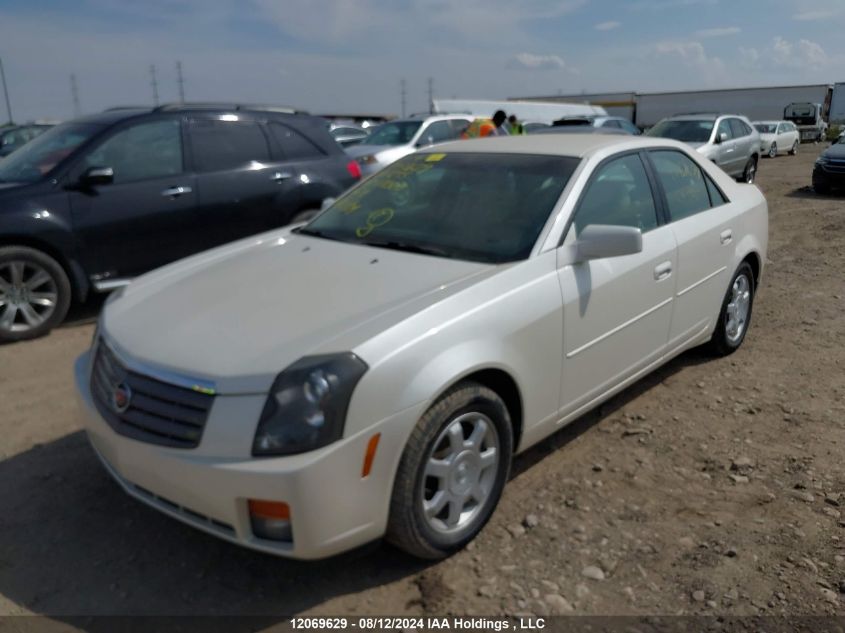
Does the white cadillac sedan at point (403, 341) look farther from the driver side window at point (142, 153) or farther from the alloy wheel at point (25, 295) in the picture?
the driver side window at point (142, 153)

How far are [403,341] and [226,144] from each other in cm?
473

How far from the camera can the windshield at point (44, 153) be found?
584 centimetres

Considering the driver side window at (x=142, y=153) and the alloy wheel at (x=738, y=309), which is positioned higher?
the driver side window at (x=142, y=153)

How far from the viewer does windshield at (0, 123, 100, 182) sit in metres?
5.84

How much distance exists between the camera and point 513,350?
2.91 metres

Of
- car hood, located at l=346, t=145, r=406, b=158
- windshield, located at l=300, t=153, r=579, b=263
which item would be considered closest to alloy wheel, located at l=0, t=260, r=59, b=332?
windshield, located at l=300, t=153, r=579, b=263

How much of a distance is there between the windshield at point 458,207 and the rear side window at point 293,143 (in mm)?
3094

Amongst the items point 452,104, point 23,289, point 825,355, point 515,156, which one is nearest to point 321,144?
point 23,289

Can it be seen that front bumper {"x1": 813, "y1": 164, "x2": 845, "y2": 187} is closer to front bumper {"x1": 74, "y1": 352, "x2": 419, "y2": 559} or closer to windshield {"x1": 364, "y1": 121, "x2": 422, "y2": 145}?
windshield {"x1": 364, "y1": 121, "x2": 422, "y2": 145}

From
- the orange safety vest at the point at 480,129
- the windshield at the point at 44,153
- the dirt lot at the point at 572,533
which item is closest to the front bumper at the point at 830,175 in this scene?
the orange safety vest at the point at 480,129

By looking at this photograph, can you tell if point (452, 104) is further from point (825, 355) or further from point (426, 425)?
point (426, 425)

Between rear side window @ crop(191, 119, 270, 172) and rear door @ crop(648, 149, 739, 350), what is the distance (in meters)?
3.94

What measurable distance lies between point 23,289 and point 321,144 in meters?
3.13

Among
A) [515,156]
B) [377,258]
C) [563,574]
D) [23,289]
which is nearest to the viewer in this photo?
[563,574]
